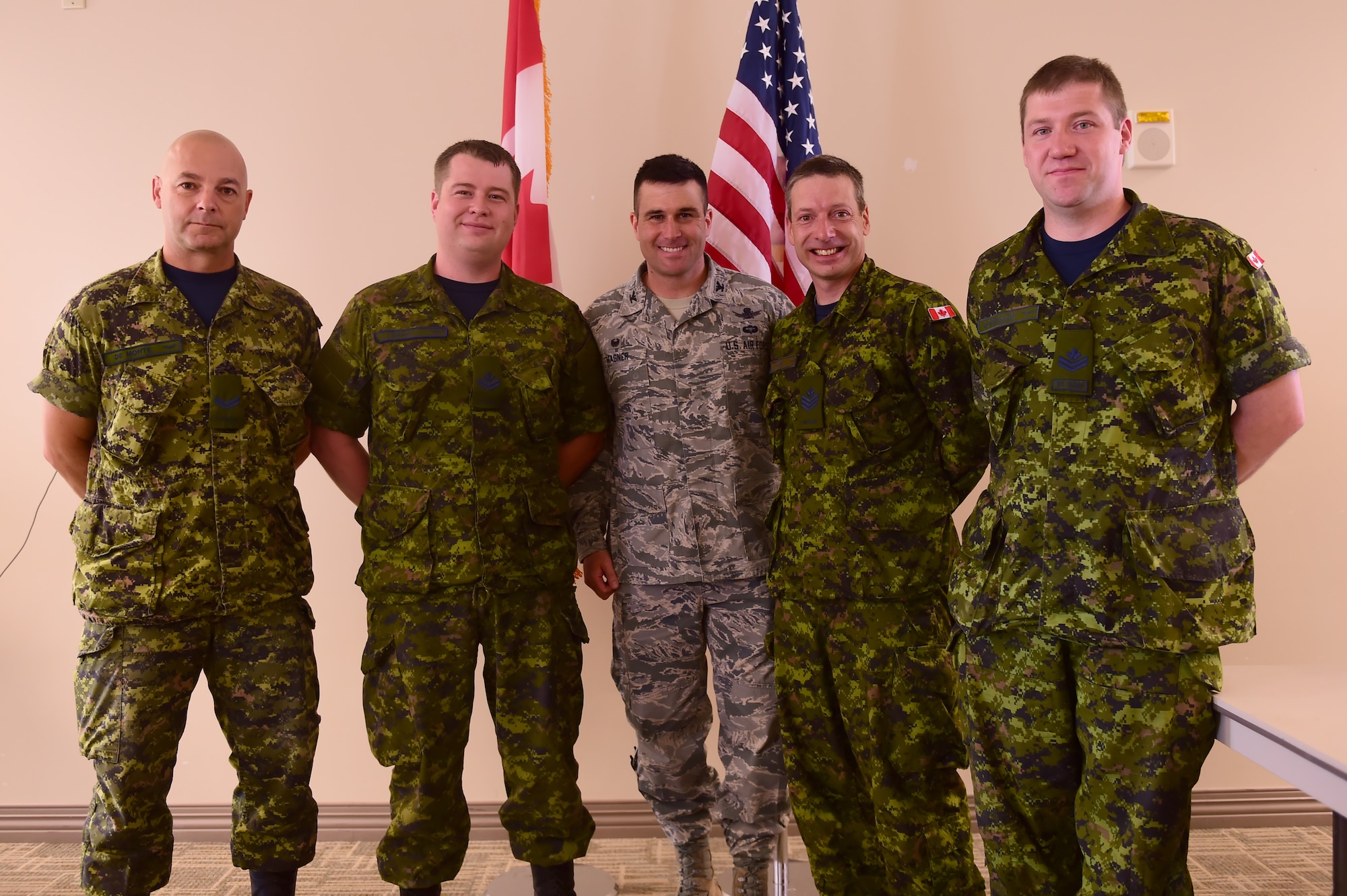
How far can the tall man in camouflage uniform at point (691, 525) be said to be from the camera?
218cm

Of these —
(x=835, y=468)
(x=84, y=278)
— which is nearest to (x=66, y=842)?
(x=84, y=278)

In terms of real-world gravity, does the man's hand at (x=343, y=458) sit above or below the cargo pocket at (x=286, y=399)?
below

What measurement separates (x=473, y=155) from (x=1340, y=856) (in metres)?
2.05

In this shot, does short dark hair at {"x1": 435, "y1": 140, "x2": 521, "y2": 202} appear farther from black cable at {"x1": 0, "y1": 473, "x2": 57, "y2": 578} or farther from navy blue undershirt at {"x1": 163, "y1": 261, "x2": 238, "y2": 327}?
black cable at {"x1": 0, "y1": 473, "x2": 57, "y2": 578}

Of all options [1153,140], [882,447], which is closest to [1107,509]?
[882,447]

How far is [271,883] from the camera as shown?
207cm

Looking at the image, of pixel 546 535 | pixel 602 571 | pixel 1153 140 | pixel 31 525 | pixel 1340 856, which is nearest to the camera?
pixel 1340 856

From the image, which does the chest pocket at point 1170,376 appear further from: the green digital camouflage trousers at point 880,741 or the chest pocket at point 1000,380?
the green digital camouflage trousers at point 880,741

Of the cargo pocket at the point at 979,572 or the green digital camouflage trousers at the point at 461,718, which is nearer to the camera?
the cargo pocket at the point at 979,572

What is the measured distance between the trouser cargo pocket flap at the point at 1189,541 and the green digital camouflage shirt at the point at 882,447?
512 millimetres

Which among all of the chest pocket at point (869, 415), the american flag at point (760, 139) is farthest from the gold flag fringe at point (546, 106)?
the chest pocket at point (869, 415)

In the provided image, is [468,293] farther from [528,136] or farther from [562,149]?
[562,149]

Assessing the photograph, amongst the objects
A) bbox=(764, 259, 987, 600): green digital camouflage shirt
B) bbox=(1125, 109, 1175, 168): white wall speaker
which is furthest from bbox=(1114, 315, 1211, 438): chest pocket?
bbox=(1125, 109, 1175, 168): white wall speaker

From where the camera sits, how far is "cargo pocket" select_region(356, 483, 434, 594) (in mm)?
2041
